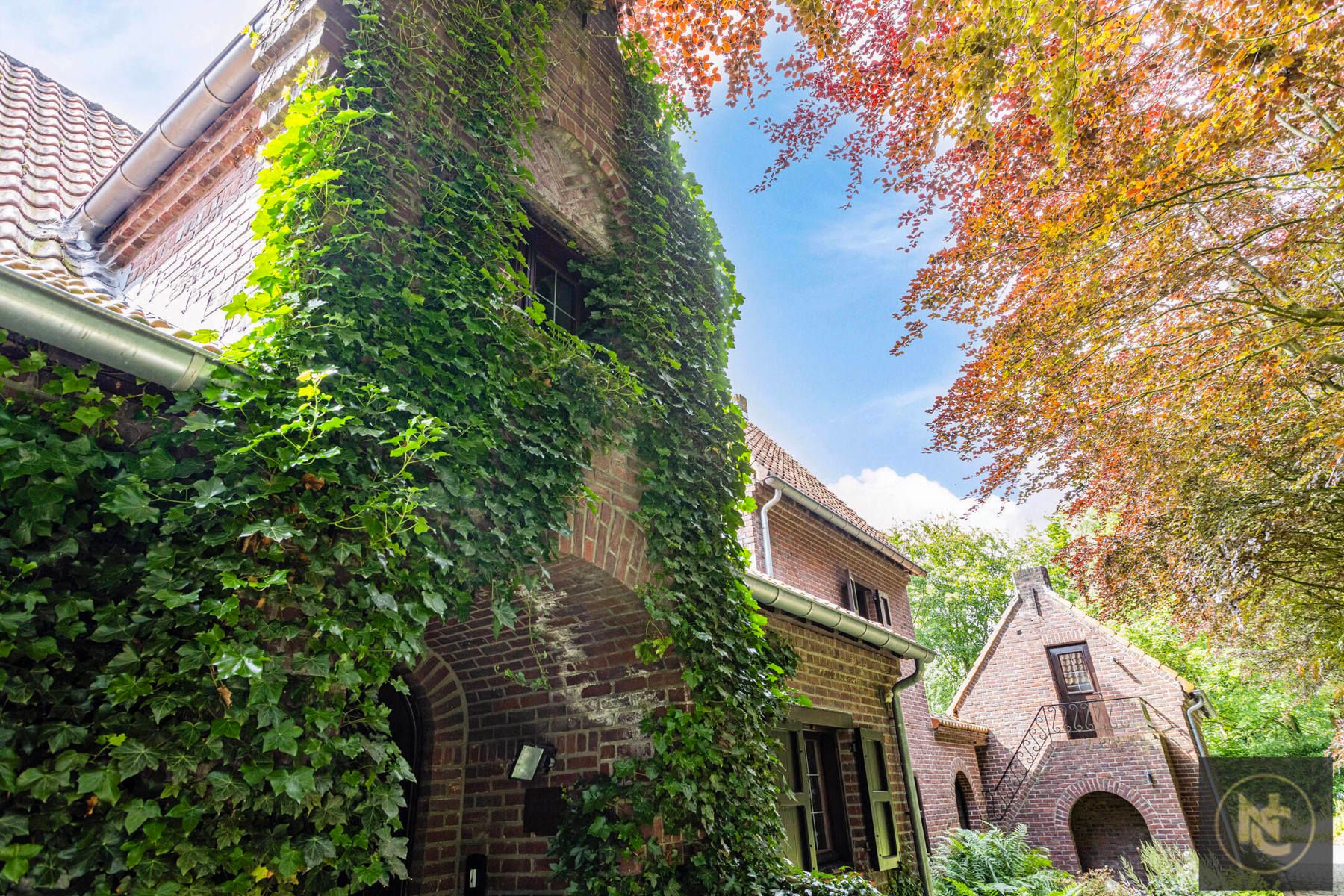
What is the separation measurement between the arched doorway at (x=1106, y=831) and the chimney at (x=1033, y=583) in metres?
4.39

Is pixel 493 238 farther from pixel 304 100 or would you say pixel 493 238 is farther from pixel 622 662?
pixel 622 662

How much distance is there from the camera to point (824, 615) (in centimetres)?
620

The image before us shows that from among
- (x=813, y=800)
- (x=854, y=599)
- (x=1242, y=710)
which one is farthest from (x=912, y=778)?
(x=1242, y=710)

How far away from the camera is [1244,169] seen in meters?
5.81

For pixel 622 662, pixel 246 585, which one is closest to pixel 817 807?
pixel 622 662

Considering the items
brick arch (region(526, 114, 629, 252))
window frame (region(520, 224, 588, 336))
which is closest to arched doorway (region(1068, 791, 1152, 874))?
window frame (region(520, 224, 588, 336))

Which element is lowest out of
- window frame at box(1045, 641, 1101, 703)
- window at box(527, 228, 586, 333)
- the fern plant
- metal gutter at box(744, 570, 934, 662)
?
the fern plant

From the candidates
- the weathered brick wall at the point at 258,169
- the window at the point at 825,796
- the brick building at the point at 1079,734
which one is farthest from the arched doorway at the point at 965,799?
the weathered brick wall at the point at 258,169

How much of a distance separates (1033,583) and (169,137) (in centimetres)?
1943

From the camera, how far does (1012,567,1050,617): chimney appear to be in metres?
18.3

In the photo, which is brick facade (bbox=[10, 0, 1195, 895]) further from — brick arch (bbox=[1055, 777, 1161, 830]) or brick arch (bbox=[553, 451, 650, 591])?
brick arch (bbox=[1055, 777, 1161, 830])

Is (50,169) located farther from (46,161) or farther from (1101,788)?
(1101,788)

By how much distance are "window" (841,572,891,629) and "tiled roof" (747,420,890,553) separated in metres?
0.96

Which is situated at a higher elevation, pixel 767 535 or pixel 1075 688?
pixel 767 535
